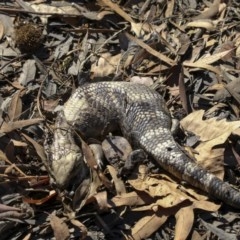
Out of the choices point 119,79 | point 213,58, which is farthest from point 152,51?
point 213,58

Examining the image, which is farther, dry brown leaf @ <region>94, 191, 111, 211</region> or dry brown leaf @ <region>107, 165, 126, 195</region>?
dry brown leaf @ <region>107, 165, 126, 195</region>

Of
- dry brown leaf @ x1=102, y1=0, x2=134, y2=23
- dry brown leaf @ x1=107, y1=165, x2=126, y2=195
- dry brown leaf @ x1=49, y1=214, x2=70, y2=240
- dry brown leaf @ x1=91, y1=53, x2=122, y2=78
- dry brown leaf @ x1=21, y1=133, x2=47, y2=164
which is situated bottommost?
dry brown leaf @ x1=49, y1=214, x2=70, y2=240

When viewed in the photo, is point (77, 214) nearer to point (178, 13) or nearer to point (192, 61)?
point (192, 61)

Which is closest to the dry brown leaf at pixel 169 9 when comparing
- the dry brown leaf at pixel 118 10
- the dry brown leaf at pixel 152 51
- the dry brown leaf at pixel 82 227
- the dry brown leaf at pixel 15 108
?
the dry brown leaf at pixel 118 10

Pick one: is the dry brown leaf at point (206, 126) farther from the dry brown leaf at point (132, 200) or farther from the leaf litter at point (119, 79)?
the dry brown leaf at point (132, 200)

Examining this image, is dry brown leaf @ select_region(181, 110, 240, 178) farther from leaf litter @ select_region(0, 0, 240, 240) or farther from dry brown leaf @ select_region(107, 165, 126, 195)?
dry brown leaf @ select_region(107, 165, 126, 195)

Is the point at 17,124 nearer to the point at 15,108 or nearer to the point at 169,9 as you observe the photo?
the point at 15,108

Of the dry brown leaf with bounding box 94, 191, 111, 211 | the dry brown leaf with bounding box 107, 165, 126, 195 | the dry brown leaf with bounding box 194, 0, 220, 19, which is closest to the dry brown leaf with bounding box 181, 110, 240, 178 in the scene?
the dry brown leaf with bounding box 107, 165, 126, 195
